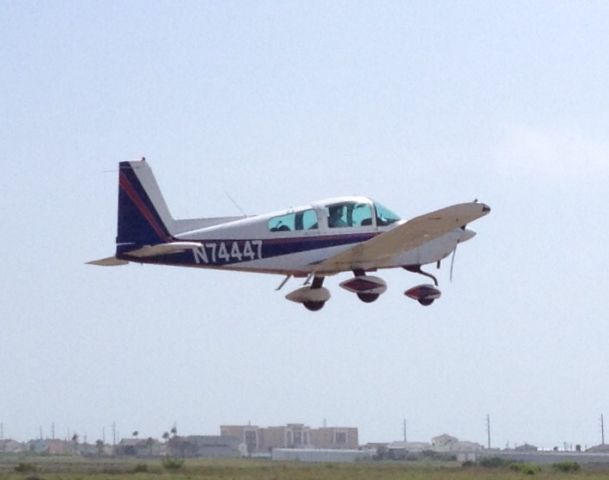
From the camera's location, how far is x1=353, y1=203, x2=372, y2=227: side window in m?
31.6

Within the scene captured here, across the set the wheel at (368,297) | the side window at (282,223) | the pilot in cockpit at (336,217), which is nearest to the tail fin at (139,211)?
the side window at (282,223)

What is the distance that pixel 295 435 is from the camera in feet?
367

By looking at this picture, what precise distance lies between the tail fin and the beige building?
251ft

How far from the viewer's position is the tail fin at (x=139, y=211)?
101ft

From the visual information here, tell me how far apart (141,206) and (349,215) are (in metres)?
4.37

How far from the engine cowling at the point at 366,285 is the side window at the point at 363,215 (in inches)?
44.6

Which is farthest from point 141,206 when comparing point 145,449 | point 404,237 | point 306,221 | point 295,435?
point 295,435

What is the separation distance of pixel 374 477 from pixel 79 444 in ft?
195

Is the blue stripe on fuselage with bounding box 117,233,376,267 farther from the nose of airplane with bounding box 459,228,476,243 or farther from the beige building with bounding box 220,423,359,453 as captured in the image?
the beige building with bounding box 220,423,359,453

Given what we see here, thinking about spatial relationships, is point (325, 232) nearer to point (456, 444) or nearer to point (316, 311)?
point (316, 311)

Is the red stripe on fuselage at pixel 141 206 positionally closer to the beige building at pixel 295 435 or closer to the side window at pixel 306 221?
the side window at pixel 306 221

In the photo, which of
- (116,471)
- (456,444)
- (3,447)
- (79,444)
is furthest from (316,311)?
(456,444)

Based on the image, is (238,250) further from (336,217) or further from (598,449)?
(598,449)

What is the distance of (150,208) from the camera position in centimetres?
3081
